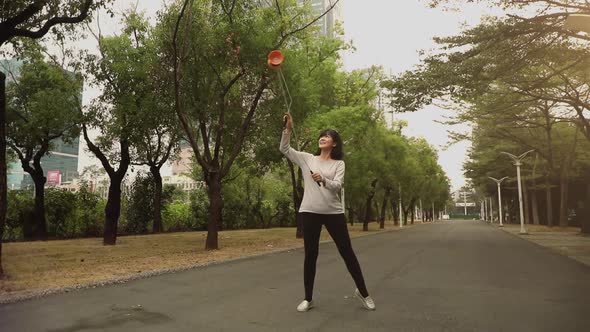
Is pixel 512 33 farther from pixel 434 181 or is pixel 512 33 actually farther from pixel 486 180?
pixel 434 181

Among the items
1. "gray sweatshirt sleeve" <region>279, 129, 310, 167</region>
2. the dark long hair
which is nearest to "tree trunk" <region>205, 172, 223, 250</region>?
"gray sweatshirt sleeve" <region>279, 129, 310, 167</region>

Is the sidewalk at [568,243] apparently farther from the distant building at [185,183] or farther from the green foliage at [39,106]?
the distant building at [185,183]

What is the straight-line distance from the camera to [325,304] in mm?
4875

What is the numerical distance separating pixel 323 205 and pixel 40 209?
63.7 feet

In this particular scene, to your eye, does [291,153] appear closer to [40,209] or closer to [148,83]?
[148,83]

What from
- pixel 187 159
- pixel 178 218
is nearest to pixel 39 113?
pixel 178 218

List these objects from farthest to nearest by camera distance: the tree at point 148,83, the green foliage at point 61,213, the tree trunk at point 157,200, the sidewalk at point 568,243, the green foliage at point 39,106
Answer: the tree trunk at point 157,200, the green foliage at point 61,213, the green foliage at point 39,106, the tree at point 148,83, the sidewalk at point 568,243

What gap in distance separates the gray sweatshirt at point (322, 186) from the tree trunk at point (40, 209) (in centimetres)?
1888

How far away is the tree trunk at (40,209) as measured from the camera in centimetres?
1930

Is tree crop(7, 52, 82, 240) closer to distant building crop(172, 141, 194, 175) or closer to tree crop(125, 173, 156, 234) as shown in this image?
tree crop(125, 173, 156, 234)

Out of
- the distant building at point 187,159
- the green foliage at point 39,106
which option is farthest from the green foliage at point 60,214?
the distant building at point 187,159

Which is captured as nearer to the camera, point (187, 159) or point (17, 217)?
point (17, 217)

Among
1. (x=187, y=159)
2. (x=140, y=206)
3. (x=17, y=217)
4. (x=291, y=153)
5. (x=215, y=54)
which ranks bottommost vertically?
(x=17, y=217)

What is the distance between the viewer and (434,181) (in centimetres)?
5844
